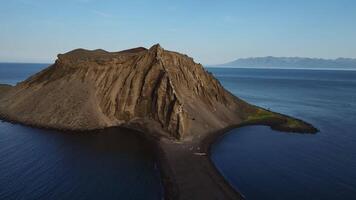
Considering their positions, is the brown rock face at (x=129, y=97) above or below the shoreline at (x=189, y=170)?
above

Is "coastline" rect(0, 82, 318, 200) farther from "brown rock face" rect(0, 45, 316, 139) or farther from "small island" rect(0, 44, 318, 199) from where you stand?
"brown rock face" rect(0, 45, 316, 139)

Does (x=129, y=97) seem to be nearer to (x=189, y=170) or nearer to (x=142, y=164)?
(x=142, y=164)

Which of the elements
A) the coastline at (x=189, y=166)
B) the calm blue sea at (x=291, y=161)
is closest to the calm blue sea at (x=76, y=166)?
the coastline at (x=189, y=166)

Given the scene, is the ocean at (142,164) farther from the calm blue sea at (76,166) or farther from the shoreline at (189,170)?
the shoreline at (189,170)

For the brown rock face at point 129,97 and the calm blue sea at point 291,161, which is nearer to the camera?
the calm blue sea at point 291,161

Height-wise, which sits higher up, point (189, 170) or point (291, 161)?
point (189, 170)

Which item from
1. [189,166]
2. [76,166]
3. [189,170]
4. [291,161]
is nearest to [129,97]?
[76,166]

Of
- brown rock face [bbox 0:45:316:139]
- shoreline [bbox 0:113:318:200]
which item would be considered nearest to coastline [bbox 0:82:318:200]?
shoreline [bbox 0:113:318:200]

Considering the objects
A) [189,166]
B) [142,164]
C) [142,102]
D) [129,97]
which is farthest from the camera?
[129,97]

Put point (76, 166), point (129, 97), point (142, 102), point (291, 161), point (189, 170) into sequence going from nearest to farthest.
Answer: point (189, 170), point (76, 166), point (291, 161), point (142, 102), point (129, 97)
